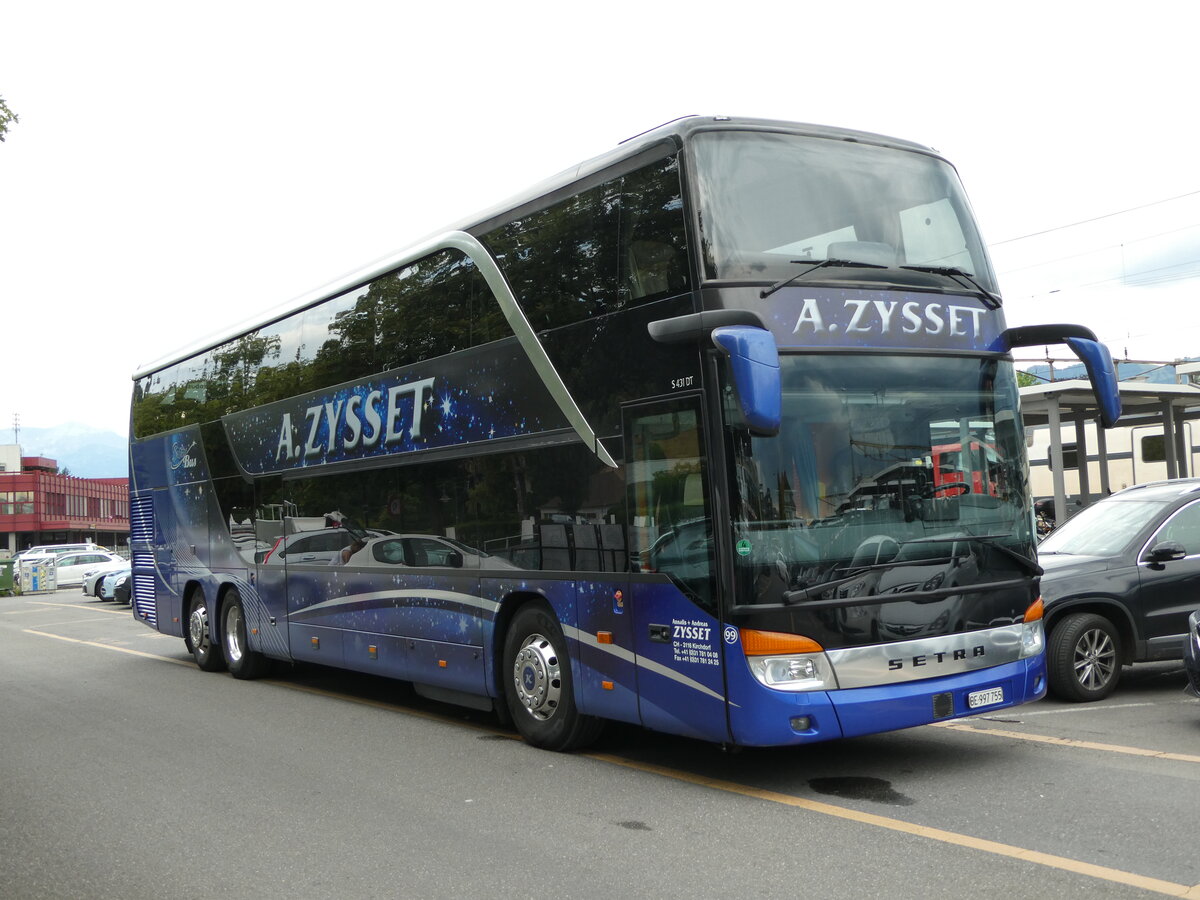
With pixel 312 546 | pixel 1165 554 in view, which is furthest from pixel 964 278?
pixel 312 546

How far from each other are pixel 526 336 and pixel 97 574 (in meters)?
33.1

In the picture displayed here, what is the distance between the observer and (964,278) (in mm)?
7762

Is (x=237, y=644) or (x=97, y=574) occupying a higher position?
(x=97, y=574)

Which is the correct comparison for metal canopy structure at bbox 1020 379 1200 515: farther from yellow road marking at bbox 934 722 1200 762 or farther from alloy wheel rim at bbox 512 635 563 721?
alloy wheel rim at bbox 512 635 563 721

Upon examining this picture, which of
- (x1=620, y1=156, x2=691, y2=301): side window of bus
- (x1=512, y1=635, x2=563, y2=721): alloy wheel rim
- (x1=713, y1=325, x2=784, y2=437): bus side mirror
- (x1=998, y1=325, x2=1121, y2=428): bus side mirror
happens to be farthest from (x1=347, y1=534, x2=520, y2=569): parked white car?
(x1=998, y1=325, x2=1121, y2=428): bus side mirror

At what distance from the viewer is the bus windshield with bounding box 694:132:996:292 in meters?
7.23

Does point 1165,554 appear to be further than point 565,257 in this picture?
Yes

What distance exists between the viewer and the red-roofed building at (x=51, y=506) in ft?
344

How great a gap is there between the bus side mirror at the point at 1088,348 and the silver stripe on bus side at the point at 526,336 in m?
2.80

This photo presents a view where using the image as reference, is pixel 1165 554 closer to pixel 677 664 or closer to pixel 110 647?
pixel 677 664

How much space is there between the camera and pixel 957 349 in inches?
298

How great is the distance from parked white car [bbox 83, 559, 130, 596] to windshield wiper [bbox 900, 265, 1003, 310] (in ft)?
111

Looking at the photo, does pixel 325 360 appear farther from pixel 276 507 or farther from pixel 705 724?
pixel 705 724

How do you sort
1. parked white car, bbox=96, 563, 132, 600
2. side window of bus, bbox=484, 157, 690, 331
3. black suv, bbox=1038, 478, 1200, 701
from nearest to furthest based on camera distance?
side window of bus, bbox=484, 157, 690, 331 → black suv, bbox=1038, 478, 1200, 701 → parked white car, bbox=96, 563, 132, 600
